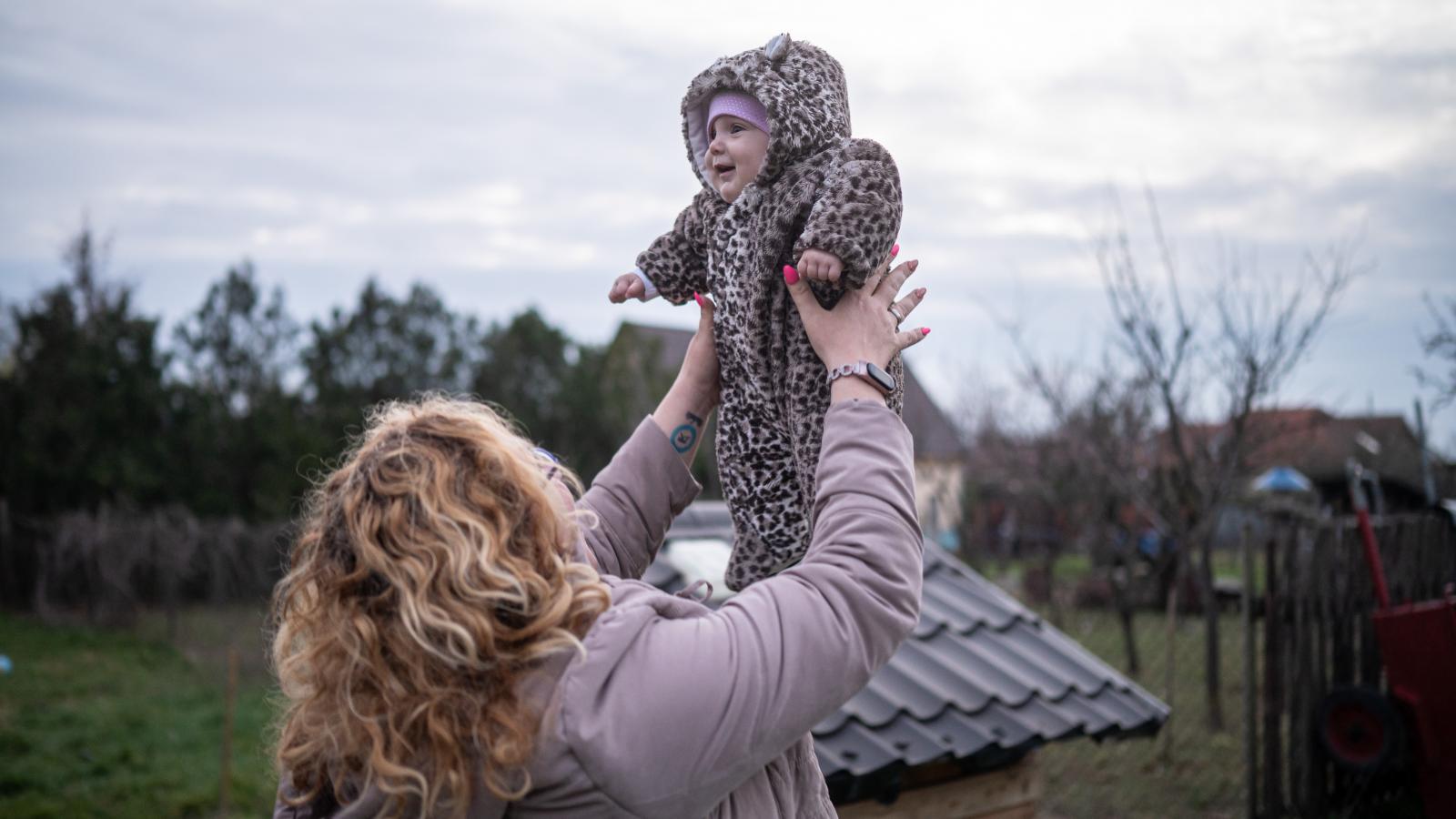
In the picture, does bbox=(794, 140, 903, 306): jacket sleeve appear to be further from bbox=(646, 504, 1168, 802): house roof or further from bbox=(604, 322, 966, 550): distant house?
bbox=(604, 322, 966, 550): distant house

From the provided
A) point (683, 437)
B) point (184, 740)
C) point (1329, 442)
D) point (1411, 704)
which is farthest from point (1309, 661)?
point (1329, 442)

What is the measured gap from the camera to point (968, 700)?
3.63 meters

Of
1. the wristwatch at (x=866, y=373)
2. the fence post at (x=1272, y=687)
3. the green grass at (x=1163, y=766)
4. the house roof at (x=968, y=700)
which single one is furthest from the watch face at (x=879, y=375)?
the fence post at (x=1272, y=687)

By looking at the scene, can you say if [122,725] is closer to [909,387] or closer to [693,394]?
[693,394]

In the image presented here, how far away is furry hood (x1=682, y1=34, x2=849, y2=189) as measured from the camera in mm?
1653

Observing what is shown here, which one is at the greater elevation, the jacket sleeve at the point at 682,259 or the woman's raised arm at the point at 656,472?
the jacket sleeve at the point at 682,259

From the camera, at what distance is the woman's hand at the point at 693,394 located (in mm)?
1889

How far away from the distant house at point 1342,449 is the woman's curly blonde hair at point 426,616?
7.87 metres

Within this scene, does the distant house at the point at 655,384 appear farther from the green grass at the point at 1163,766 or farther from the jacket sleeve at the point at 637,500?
the jacket sleeve at the point at 637,500

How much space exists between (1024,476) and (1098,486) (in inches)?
98.8

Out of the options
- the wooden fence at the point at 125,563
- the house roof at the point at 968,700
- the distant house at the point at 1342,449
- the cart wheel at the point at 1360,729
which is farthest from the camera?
the wooden fence at the point at 125,563

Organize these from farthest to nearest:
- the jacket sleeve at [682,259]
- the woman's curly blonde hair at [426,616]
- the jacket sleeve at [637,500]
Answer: the jacket sleeve at [682,259], the jacket sleeve at [637,500], the woman's curly blonde hair at [426,616]

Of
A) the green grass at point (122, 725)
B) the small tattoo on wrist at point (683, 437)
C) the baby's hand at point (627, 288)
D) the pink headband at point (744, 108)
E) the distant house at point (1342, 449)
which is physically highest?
the pink headband at point (744, 108)

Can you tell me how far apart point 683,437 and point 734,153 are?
51 centimetres
